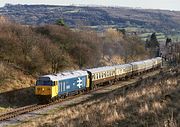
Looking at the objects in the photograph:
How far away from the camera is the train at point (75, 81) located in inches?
1524

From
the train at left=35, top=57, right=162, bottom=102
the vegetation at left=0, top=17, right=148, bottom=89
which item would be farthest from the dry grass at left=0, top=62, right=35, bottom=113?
the train at left=35, top=57, right=162, bottom=102

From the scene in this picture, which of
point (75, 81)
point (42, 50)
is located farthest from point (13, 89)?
point (42, 50)

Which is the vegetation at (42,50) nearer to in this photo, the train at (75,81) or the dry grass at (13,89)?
the dry grass at (13,89)

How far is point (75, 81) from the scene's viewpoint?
43.8m

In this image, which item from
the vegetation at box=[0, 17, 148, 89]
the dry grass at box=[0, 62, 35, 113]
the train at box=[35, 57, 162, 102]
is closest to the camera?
the train at box=[35, 57, 162, 102]

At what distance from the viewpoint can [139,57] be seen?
11444cm

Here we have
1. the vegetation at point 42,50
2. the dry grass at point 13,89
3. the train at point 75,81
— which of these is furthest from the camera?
the vegetation at point 42,50

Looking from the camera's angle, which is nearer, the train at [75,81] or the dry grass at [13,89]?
the train at [75,81]

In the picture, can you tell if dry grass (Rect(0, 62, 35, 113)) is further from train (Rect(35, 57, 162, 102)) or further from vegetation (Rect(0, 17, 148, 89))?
train (Rect(35, 57, 162, 102))

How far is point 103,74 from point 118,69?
7244 mm

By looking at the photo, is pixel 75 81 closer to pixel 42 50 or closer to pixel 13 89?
pixel 13 89

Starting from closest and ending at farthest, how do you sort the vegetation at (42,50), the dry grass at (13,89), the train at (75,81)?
the train at (75,81)
the dry grass at (13,89)
the vegetation at (42,50)

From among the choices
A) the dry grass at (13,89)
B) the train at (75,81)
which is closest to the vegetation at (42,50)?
the dry grass at (13,89)

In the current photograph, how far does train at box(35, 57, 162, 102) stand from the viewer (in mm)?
38719
